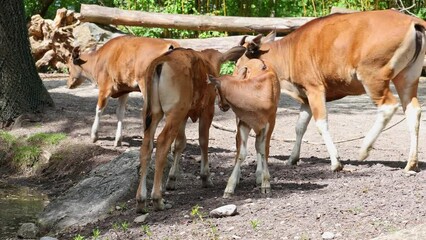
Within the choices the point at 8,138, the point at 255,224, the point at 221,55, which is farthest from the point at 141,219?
the point at 8,138

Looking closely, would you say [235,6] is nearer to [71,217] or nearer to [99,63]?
[99,63]

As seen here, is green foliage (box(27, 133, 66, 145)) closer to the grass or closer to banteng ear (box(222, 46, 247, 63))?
the grass

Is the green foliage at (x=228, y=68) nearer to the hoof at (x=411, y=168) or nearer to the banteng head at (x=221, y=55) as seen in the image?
the banteng head at (x=221, y=55)

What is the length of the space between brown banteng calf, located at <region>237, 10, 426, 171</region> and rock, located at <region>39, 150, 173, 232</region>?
74.7 inches

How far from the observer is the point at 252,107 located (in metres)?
7.36

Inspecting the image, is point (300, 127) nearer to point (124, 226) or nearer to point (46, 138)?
point (124, 226)

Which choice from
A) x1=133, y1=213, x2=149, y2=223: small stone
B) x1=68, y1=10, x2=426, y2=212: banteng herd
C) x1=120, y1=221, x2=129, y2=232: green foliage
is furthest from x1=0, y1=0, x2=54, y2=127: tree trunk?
x1=120, y1=221, x2=129, y2=232: green foliage

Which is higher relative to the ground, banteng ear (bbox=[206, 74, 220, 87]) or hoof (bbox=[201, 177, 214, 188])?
banteng ear (bbox=[206, 74, 220, 87])

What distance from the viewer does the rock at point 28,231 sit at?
760 centimetres

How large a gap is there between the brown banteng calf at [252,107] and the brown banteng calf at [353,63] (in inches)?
56.3

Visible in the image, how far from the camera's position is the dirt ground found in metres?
6.32

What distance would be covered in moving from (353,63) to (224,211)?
2789 millimetres

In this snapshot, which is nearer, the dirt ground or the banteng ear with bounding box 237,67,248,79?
the dirt ground

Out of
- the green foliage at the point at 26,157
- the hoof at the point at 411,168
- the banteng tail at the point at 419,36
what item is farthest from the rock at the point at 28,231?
the banteng tail at the point at 419,36
